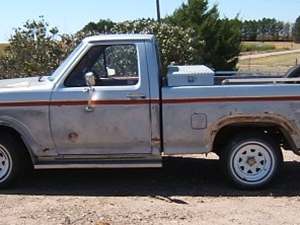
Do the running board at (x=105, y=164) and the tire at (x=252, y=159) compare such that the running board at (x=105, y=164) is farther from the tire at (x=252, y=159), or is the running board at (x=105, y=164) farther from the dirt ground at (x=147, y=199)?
the tire at (x=252, y=159)

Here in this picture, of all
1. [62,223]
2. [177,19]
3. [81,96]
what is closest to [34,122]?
[81,96]

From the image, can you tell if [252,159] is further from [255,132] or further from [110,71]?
[110,71]

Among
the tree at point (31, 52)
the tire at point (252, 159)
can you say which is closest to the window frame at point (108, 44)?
the tire at point (252, 159)

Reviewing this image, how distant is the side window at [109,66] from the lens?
26.1 feet

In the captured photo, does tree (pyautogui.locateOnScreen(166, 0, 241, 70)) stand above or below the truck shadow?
above

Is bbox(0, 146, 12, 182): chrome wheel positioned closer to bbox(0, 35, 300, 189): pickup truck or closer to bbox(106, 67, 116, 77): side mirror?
bbox(0, 35, 300, 189): pickup truck

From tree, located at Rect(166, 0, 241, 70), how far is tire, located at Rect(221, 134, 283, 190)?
15000 mm

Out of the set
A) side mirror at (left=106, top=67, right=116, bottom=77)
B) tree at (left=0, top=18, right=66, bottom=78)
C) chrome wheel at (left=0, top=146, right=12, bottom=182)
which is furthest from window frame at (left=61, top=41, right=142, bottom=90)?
tree at (left=0, top=18, right=66, bottom=78)

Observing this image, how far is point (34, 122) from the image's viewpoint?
7.83 meters

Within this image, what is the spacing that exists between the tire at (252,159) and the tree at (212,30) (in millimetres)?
15000

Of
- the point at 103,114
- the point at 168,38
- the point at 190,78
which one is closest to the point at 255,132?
the point at 190,78

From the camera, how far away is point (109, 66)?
8172 mm

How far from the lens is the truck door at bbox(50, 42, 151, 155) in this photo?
25.5 feet

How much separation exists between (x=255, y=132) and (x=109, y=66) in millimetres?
1975
